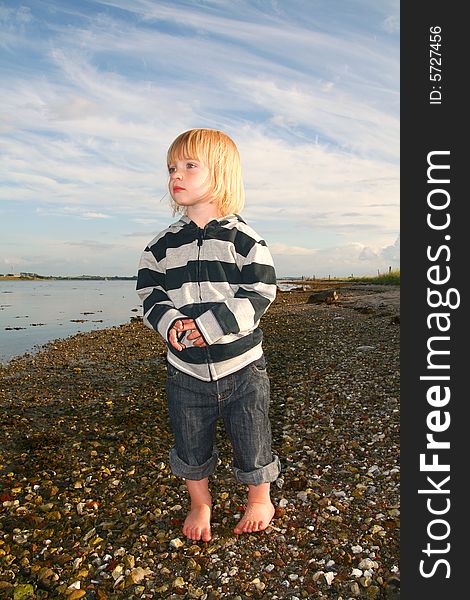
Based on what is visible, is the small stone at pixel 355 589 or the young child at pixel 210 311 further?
the young child at pixel 210 311

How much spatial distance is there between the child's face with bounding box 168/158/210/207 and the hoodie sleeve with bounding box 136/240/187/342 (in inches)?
24.7

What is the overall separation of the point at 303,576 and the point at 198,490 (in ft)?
4.39

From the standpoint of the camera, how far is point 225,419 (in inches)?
196

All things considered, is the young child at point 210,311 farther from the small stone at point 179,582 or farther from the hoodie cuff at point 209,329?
the small stone at point 179,582

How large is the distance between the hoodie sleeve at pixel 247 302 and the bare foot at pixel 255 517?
1.80 m

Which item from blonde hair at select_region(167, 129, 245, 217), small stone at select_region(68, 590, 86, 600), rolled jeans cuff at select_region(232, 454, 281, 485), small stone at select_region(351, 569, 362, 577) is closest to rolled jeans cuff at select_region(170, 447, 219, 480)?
rolled jeans cuff at select_region(232, 454, 281, 485)

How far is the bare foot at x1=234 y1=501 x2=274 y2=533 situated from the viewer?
16.3 ft

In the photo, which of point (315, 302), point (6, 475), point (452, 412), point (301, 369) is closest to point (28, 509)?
point (6, 475)

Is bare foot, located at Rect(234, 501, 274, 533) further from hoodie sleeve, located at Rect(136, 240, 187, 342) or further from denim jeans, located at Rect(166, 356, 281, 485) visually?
hoodie sleeve, located at Rect(136, 240, 187, 342)

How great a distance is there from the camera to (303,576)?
4.35m

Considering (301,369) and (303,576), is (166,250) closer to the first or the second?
(303,576)

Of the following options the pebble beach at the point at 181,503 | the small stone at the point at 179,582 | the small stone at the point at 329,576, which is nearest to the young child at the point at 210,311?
the pebble beach at the point at 181,503

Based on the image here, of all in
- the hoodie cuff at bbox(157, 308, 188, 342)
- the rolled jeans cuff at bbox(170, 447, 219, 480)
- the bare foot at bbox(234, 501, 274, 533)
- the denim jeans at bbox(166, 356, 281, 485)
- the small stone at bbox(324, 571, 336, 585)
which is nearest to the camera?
the small stone at bbox(324, 571, 336, 585)

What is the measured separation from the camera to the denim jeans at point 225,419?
4840 millimetres
